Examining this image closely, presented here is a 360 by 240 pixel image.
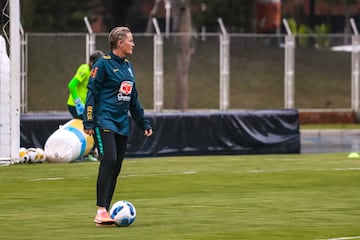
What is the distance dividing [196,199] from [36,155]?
6.48 m

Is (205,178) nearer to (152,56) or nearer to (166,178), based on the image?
(166,178)

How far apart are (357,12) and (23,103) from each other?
133 ft

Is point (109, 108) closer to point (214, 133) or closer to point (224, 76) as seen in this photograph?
point (214, 133)

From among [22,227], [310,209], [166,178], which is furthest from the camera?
[166,178]

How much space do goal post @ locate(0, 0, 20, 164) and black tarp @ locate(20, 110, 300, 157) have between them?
3.07 meters

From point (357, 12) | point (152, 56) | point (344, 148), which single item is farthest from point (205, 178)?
point (357, 12)

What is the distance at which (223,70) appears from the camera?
3328 centimetres

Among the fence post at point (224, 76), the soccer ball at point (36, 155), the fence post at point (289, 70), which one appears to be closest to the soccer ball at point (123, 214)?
the soccer ball at point (36, 155)

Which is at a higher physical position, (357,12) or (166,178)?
(357,12)

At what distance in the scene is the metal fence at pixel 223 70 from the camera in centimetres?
3328

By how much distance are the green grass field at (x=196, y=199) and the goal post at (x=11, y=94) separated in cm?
44

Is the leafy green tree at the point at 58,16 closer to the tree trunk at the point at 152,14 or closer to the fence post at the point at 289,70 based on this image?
the tree trunk at the point at 152,14

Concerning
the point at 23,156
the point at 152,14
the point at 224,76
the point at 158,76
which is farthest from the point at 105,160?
the point at 152,14

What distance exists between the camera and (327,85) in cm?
3856
